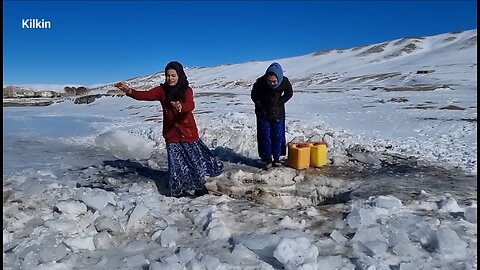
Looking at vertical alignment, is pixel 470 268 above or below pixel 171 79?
below

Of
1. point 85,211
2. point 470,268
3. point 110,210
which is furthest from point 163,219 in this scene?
point 470,268

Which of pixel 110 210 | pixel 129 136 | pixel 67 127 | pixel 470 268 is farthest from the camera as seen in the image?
pixel 67 127

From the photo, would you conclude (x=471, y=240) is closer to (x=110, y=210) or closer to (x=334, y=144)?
(x=110, y=210)

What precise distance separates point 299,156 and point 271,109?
29.9 inches

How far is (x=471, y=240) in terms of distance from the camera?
314cm

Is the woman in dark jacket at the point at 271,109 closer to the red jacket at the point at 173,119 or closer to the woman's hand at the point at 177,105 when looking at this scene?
the red jacket at the point at 173,119

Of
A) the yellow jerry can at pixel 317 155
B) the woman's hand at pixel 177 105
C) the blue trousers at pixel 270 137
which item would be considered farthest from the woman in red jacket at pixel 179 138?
the yellow jerry can at pixel 317 155

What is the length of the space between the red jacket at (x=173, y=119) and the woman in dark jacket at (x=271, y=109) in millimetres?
1320

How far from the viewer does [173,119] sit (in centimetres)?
469

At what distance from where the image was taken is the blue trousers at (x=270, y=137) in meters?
5.84

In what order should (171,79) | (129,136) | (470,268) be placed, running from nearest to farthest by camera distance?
(470,268) → (171,79) → (129,136)

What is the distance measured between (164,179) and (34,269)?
275 centimetres

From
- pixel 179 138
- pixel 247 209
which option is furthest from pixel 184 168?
pixel 247 209

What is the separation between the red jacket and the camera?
4.60m
